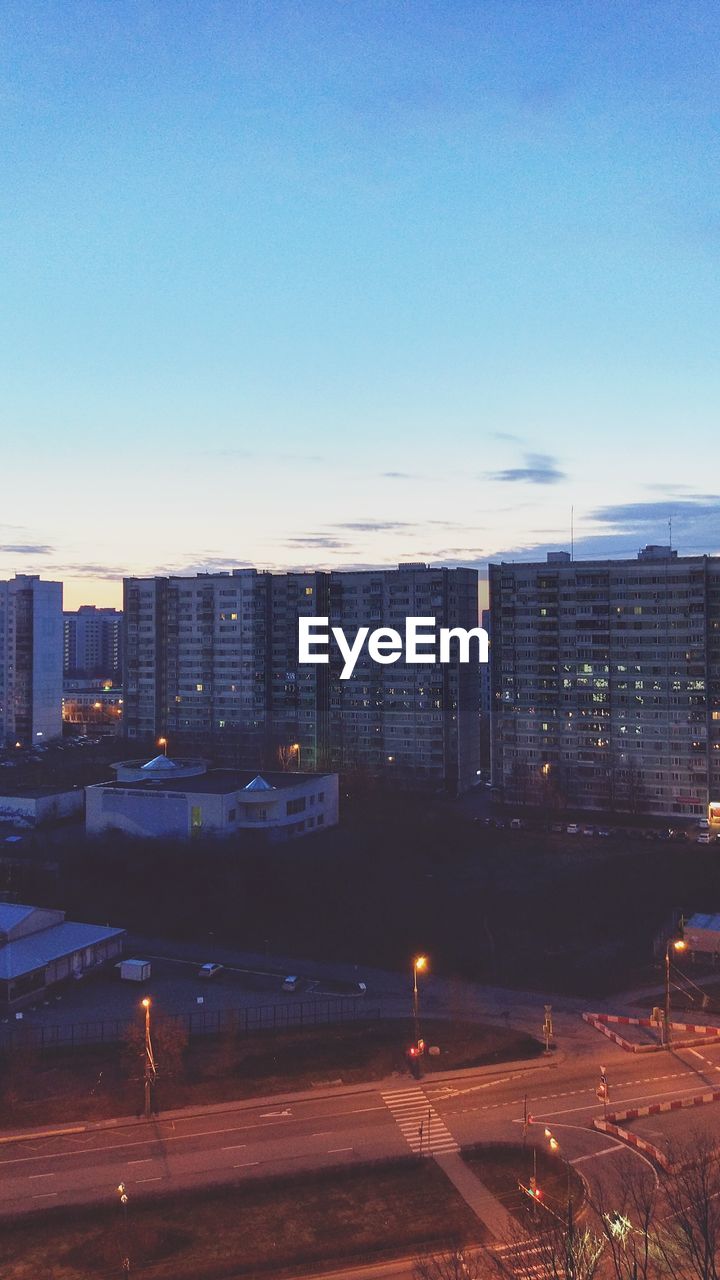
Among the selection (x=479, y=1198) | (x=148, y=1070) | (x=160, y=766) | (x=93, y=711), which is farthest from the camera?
(x=93, y=711)

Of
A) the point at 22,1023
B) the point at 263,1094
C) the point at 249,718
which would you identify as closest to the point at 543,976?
the point at 263,1094

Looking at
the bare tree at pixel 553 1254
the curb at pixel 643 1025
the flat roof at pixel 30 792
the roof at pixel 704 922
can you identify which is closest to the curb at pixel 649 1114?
the curb at pixel 643 1025

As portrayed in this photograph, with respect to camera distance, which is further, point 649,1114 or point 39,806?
point 39,806

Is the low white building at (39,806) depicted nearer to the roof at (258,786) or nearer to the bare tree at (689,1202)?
the roof at (258,786)

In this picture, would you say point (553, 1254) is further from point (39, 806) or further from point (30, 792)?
point (30, 792)

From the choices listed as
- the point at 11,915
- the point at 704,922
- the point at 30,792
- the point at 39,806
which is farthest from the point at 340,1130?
the point at 30,792

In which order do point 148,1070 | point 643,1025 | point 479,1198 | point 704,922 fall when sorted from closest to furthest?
point 479,1198, point 148,1070, point 643,1025, point 704,922
